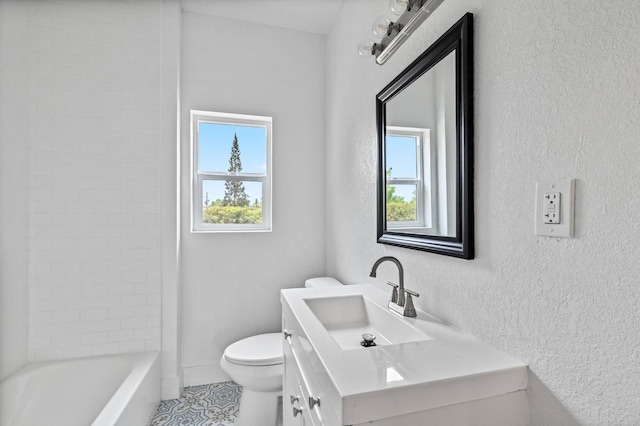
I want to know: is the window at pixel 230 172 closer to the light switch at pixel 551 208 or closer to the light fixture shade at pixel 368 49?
the light fixture shade at pixel 368 49

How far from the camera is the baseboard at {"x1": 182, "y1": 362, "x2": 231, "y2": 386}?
7.02 feet

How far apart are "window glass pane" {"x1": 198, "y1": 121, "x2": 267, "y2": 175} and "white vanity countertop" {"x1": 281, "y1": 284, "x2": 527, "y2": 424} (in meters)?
1.67

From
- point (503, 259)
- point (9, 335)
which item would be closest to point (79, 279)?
point (9, 335)

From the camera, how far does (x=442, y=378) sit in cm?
70

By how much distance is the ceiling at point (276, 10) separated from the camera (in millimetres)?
2092

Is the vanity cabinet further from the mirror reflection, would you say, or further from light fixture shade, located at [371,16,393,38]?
light fixture shade, located at [371,16,393,38]

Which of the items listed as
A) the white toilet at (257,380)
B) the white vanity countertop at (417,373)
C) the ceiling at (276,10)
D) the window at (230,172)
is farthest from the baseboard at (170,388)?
the ceiling at (276,10)

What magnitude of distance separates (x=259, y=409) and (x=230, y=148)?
1.73 m

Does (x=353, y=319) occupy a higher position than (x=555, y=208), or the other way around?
(x=555, y=208)

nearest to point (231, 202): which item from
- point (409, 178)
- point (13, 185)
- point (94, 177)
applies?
point (94, 177)

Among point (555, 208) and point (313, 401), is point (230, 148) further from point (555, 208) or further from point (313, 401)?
point (555, 208)

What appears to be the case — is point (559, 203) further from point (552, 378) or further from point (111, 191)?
point (111, 191)

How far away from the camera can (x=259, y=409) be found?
1.68m

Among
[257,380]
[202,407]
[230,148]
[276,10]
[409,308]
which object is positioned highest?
[276,10]
